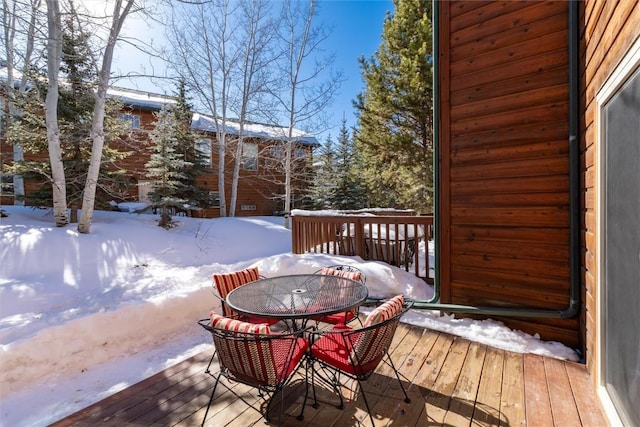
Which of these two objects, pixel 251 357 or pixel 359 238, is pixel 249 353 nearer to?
pixel 251 357

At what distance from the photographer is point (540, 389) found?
7.64 ft

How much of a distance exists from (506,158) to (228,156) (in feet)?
44.4

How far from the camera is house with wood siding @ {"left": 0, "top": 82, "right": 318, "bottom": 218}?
506 inches

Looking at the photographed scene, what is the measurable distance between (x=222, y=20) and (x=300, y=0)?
119 inches

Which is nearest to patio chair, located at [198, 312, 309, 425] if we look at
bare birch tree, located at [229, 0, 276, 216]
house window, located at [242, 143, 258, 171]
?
bare birch tree, located at [229, 0, 276, 216]

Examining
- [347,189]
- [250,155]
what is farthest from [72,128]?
[347,189]

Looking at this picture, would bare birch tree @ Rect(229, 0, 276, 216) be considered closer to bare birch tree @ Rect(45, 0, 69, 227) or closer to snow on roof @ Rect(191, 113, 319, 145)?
snow on roof @ Rect(191, 113, 319, 145)

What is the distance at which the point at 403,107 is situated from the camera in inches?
361

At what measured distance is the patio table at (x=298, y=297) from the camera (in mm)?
2221

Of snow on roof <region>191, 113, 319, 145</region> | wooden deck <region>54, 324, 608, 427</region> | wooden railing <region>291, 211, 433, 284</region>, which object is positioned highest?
snow on roof <region>191, 113, 319, 145</region>

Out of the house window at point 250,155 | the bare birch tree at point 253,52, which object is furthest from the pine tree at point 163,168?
the house window at point 250,155

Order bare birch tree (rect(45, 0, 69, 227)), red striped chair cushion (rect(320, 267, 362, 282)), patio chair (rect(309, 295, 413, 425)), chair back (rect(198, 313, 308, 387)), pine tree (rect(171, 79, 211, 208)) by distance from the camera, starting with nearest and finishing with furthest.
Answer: chair back (rect(198, 313, 308, 387)), patio chair (rect(309, 295, 413, 425)), red striped chair cushion (rect(320, 267, 362, 282)), bare birch tree (rect(45, 0, 69, 227)), pine tree (rect(171, 79, 211, 208))

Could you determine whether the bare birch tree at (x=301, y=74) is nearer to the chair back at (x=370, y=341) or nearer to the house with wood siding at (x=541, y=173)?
the house with wood siding at (x=541, y=173)

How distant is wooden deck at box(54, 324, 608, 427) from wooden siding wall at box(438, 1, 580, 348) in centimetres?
75
